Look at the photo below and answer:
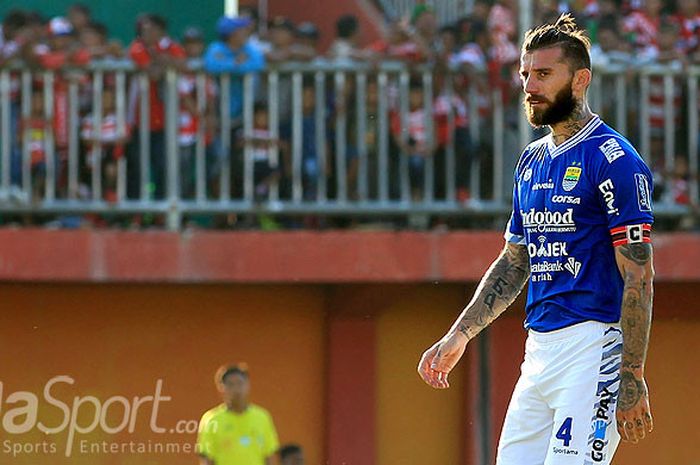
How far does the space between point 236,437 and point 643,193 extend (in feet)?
18.8

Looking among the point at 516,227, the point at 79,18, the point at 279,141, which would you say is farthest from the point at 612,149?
the point at 79,18

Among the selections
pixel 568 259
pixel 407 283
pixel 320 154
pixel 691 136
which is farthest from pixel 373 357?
pixel 568 259

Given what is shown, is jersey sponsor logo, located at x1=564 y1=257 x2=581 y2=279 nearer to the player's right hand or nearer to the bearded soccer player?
the bearded soccer player

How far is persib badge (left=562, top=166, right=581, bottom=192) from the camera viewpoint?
4.82 m

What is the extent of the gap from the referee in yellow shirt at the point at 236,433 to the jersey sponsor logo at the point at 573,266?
212 inches

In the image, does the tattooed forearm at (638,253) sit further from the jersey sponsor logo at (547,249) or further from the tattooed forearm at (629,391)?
the tattooed forearm at (629,391)

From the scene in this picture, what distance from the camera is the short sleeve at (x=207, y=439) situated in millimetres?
9914

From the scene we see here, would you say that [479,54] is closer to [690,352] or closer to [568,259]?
[690,352]

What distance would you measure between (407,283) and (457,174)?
843 millimetres

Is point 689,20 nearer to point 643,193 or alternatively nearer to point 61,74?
point 61,74

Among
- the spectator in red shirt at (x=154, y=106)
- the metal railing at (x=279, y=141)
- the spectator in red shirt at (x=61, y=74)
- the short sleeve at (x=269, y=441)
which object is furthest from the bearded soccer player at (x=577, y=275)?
the spectator in red shirt at (x=61, y=74)

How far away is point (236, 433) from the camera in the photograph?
9969mm

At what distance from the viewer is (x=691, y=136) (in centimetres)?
1023

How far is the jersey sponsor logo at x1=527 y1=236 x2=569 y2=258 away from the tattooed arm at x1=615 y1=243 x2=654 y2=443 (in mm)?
236
